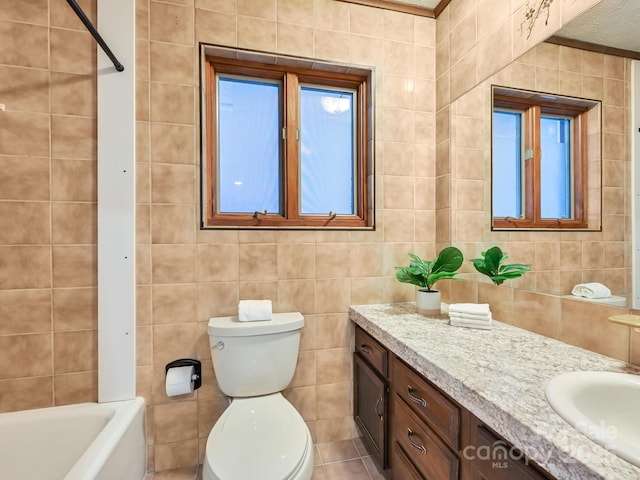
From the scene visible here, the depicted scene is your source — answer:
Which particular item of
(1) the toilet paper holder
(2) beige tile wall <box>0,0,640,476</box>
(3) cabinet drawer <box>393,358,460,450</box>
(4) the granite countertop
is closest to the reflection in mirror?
(2) beige tile wall <box>0,0,640,476</box>

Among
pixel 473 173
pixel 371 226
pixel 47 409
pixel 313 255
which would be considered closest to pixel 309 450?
pixel 313 255

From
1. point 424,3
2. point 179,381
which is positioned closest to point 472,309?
point 179,381

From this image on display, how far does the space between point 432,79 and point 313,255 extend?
1267 mm

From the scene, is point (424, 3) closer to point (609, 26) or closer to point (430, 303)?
point (609, 26)

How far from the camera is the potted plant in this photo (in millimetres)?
1380

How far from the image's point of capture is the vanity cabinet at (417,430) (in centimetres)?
69

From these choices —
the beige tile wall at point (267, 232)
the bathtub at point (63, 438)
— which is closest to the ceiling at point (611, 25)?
the beige tile wall at point (267, 232)

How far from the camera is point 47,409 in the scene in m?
1.28

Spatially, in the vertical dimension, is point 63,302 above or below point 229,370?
above

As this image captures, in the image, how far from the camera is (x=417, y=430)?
100 cm

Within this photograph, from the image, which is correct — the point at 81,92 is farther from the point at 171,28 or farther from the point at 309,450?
the point at 309,450

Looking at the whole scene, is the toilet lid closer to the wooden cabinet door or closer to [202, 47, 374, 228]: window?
the wooden cabinet door

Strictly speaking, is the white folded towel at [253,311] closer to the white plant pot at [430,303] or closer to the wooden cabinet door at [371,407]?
the wooden cabinet door at [371,407]

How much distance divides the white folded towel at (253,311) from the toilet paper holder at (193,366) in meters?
0.33
